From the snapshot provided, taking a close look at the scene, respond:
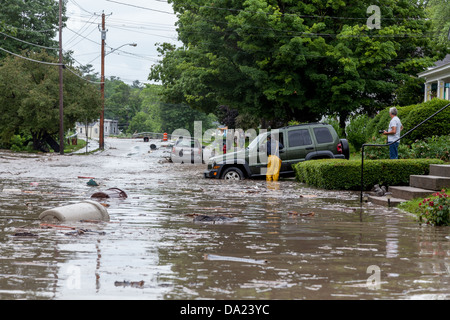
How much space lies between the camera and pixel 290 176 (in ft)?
71.7

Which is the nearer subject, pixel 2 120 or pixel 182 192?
pixel 182 192

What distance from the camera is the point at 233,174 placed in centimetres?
2141

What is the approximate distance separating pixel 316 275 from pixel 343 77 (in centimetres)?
2742

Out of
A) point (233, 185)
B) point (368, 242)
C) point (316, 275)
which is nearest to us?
point (316, 275)

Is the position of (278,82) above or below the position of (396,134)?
above

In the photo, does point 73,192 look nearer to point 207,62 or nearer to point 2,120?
point 207,62

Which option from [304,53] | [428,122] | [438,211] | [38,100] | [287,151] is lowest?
[438,211]

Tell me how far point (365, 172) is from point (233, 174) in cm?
596

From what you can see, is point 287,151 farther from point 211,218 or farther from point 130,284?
point 130,284

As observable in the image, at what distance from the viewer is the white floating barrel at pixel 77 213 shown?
9.93 meters

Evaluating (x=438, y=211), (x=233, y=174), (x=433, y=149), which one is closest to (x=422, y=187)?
(x=438, y=211)

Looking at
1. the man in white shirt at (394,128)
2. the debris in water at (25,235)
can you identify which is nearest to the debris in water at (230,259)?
the debris in water at (25,235)
